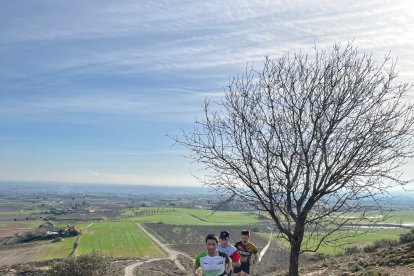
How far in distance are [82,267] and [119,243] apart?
146 ft

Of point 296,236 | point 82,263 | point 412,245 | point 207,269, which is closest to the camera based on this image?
point 207,269

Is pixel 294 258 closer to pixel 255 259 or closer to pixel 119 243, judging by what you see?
pixel 255 259

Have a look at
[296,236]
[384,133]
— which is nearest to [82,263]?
[296,236]

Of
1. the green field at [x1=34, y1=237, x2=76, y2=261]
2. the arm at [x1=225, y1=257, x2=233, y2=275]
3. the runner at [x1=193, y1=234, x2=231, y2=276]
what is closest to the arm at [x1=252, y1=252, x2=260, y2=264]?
the arm at [x1=225, y1=257, x2=233, y2=275]

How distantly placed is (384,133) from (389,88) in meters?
1.10

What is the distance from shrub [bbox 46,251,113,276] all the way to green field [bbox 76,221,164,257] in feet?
88.5

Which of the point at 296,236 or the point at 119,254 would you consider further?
the point at 119,254

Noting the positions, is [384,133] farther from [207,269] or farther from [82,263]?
[82,263]

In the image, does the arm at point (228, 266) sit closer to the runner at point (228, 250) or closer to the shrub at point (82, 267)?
the runner at point (228, 250)

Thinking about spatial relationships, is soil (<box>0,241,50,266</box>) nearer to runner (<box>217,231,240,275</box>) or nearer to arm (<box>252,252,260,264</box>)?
arm (<box>252,252,260,264</box>)

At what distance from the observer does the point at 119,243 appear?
262 feet

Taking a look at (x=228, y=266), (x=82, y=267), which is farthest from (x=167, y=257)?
(x=228, y=266)

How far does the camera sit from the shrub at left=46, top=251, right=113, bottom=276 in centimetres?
3634

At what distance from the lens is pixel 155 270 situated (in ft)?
161
